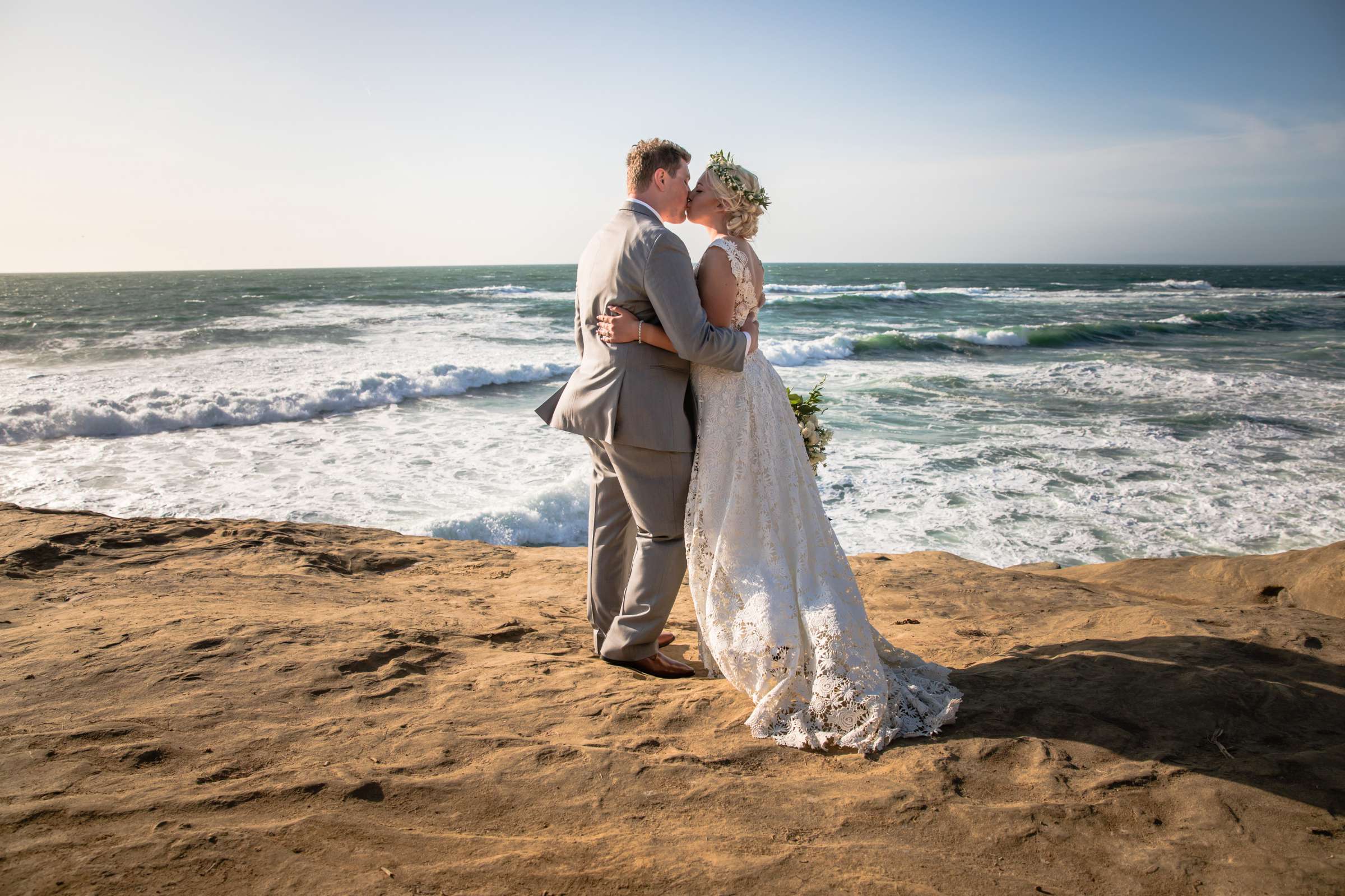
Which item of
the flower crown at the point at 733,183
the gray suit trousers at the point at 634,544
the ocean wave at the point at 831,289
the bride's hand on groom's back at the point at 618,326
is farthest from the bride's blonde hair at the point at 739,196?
the ocean wave at the point at 831,289

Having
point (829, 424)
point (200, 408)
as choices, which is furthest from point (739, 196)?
point (200, 408)

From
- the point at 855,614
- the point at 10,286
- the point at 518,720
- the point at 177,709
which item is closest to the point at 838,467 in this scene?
the point at 855,614

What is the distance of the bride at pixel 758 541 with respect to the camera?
2627mm

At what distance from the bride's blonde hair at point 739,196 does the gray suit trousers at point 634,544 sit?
957 millimetres

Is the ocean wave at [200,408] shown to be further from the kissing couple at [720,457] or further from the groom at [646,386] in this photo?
the kissing couple at [720,457]

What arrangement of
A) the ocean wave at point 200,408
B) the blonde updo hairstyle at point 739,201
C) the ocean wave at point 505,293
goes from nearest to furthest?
the blonde updo hairstyle at point 739,201 < the ocean wave at point 200,408 < the ocean wave at point 505,293

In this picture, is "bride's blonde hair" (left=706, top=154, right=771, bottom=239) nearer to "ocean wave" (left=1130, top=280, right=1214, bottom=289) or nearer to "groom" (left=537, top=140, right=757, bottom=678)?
"groom" (left=537, top=140, right=757, bottom=678)

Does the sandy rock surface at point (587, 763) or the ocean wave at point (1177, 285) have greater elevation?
the ocean wave at point (1177, 285)

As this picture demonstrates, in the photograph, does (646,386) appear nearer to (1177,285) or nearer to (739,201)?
(739,201)

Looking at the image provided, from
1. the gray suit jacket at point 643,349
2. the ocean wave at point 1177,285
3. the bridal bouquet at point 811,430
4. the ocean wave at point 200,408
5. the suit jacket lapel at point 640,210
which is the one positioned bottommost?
the ocean wave at point 200,408

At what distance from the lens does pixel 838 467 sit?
8.16 metres

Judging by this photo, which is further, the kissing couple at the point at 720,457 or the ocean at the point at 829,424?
the ocean at the point at 829,424

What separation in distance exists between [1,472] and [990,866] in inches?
408

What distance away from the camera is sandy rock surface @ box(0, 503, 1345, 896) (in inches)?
70.8
